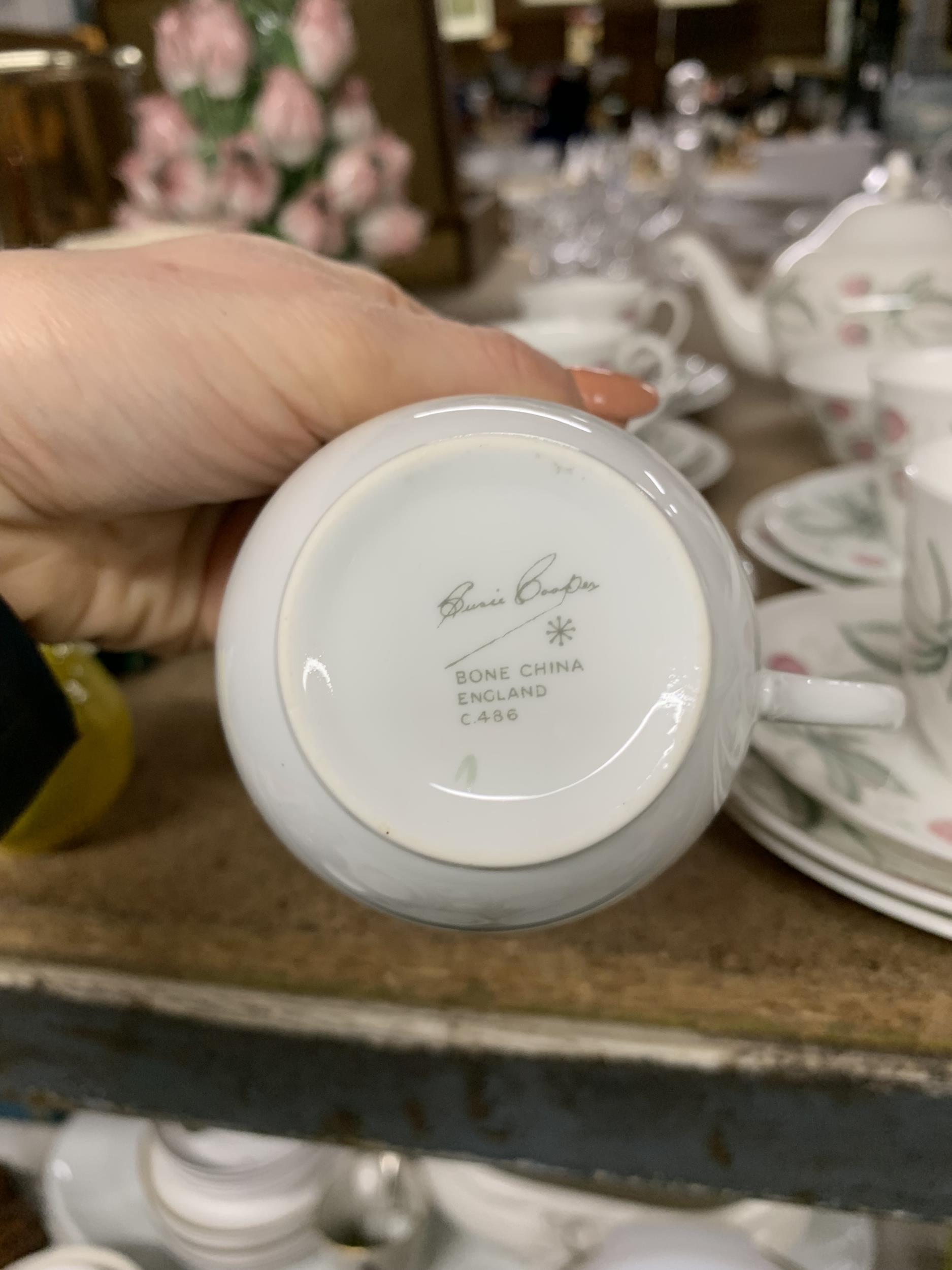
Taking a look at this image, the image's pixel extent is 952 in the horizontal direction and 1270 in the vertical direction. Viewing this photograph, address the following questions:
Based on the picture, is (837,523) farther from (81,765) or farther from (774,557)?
(81,765)

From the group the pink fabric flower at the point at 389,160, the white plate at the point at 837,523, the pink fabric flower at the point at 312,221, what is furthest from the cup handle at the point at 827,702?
the pink fabric flower at the point at 389,160

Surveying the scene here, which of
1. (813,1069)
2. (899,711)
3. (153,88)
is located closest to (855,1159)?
(813,1069)

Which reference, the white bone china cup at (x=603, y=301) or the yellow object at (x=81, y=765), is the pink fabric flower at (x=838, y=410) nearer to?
the white bone china cup at (x=603, y=301)

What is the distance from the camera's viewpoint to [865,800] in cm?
35

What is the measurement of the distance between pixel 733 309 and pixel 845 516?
13.0 inches

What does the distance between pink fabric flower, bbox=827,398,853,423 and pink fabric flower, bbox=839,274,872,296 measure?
0.37ft

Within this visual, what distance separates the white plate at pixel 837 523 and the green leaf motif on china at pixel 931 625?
0.56 feet

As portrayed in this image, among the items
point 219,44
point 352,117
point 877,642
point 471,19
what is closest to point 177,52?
point 219,44

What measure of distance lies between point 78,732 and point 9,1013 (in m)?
0.11

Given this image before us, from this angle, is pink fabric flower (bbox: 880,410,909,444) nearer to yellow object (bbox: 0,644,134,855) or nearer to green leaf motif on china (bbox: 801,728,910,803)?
green leaf motif on china (bbox: 801,728,910,803)

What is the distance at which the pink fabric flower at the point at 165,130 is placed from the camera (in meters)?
0.80

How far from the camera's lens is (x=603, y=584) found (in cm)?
28

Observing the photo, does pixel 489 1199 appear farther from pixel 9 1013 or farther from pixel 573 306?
pixel 573 306
